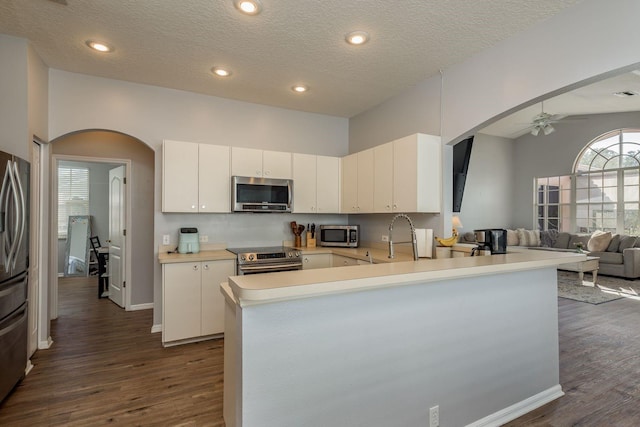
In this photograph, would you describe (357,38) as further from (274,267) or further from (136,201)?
(136,201)

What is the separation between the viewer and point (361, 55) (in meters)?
2.98

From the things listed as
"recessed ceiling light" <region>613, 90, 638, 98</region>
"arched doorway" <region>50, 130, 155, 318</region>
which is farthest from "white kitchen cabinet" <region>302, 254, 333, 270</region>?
"recessed ceiling light" <region>613, 90, 638, 98</region>

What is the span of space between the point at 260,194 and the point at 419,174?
1824 mm

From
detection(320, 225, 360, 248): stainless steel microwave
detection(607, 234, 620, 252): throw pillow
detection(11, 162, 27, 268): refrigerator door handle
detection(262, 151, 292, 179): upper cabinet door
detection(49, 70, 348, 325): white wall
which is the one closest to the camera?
detection(11, 162, 27, 268): refrigerator door handle

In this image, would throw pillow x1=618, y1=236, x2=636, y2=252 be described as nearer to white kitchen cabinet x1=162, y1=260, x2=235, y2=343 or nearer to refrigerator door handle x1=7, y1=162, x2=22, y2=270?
white kitchen cabinet x1=162, y1=260, x2=235, y2=343

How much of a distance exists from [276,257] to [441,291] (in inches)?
84.2

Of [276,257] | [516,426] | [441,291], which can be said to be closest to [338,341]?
[441,291]

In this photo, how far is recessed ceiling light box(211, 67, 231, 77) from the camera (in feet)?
10.8

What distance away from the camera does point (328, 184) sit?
4438 mm

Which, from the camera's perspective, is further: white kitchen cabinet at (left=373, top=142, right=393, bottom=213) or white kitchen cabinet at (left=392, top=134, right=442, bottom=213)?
white kitchen cabinet at (left=373, top=142, right=393, bottom=213)

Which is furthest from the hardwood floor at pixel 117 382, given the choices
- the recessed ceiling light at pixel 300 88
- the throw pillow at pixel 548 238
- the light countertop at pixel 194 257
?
the throw pillow at pixel 548 238

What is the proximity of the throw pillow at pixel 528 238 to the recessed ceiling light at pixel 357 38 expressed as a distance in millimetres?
7823

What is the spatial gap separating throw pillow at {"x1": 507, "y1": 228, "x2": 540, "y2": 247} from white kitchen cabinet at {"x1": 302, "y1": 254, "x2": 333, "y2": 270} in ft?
22.0

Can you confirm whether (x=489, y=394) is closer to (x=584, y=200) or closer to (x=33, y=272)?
(x=33, y=272)
